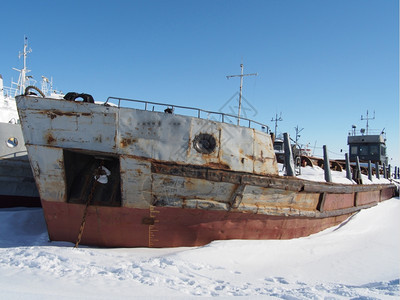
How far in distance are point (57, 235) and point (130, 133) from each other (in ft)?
8.67

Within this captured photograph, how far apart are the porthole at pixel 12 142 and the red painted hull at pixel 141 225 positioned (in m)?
4.23

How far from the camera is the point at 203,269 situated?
4742 mm

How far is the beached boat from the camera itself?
18.8ft

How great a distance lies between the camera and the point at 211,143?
614cm

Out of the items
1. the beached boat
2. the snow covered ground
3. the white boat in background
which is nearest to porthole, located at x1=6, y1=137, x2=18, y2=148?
the white boat in background

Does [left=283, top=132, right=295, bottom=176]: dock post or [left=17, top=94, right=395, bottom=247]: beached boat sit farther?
[left=283, top=132, right=295, bottom=176]: dock post

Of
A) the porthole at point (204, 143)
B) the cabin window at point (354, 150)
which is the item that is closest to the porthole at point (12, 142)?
the porthole at point (204, 143)

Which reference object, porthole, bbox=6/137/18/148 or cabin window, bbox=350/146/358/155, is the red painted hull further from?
cabin window, bbox=350/146/358/155

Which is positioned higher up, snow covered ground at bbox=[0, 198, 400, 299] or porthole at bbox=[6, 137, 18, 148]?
porthole at bbox=[6, 137, 18, 148]

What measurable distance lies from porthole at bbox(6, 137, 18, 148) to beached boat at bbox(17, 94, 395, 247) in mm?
4095

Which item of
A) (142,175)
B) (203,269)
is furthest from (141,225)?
(203,269)

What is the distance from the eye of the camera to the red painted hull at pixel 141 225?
5.89 meters

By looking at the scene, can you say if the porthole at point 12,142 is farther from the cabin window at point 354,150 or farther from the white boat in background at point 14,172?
the cabin window at point 354,150

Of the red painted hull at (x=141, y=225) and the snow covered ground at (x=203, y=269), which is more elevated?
the red painted hull at (x=141, y=225)
